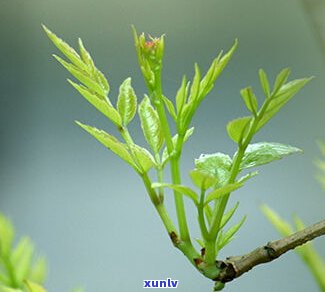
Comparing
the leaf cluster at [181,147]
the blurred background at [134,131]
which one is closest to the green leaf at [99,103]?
the leaf cluster at [181,147]

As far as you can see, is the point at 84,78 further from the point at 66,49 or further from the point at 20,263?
the point at 20,263

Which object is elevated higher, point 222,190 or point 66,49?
point 66,49

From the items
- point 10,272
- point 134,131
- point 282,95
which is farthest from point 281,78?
point 134,131

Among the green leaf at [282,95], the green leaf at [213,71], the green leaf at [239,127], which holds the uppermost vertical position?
the green leaf at [213,71]

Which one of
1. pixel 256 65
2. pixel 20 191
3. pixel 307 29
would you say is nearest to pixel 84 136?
pixel 20 191

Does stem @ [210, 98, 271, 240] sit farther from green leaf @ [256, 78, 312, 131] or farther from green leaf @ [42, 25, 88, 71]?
green leaf @ [42, 25, 88, 71]

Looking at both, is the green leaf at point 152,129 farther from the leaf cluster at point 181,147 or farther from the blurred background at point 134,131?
the blurred background at point 134,131
